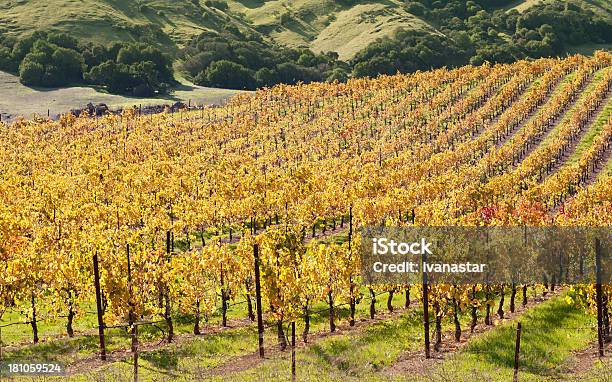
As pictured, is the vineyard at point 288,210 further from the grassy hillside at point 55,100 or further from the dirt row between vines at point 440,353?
the grassy hillside at point 55,100

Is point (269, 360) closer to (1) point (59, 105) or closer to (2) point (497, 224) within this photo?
(2) point (497, 224)

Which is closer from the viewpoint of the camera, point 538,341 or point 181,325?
point 538,341

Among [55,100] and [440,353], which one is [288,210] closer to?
[440,353]

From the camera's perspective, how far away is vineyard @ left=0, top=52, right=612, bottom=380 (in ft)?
146

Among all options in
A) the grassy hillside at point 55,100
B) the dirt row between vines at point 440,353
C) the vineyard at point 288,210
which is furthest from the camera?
the grassy hillside at point 55,100

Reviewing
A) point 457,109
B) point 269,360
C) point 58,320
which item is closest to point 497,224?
point 269,360

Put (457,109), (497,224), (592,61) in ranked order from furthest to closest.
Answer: (592,61) → (457,109) → (497,224)

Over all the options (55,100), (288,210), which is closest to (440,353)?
(288,210)

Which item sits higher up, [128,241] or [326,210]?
[128,241]

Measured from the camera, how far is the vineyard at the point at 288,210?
44531mm

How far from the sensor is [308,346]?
44156mm

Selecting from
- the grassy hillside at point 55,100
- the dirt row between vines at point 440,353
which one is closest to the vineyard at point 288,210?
the dirt row between vines at point 440,353

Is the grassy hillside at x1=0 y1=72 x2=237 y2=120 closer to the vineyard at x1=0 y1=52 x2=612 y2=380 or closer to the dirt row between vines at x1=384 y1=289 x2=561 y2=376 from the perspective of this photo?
the vineyard at x1=0 y1=52 x2=612 y2=380

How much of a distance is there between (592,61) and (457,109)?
154 ft
